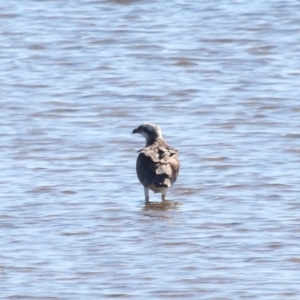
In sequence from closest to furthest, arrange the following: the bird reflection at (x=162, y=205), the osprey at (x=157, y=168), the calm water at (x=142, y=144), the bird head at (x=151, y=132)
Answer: the calm water at (x=142, y=144) < the bird reflection at (x=162, y=205) < the osprey at (x=157, y=168) < the bird head at (x=151, y=132)

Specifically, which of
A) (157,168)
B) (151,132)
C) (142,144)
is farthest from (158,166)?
(142,144)

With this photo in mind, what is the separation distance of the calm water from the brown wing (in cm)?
21

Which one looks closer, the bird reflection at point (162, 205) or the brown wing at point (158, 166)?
the bird reflection at point (162, 205)

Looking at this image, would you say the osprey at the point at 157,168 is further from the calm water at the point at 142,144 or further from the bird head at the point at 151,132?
the bird head at the point at 151,132

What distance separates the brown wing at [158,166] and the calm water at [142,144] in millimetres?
208

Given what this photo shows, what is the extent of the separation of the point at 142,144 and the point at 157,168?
2158mm

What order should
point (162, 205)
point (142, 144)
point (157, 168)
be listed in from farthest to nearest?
1. point (142, 144)
2. point (157, 168)
3. point (162, 205)

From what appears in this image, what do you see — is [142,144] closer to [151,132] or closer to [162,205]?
[151,132]

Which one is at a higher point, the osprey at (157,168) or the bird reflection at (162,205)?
the osprey at (157,168)

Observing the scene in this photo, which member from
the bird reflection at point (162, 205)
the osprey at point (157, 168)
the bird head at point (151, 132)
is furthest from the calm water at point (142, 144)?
the bird head at point (151, 132)

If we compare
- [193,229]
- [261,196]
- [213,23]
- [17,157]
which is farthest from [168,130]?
[213,23]

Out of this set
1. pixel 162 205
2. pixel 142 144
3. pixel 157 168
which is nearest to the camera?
pixel 162 205

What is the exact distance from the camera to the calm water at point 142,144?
8.65 m

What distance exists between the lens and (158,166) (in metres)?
11.3
